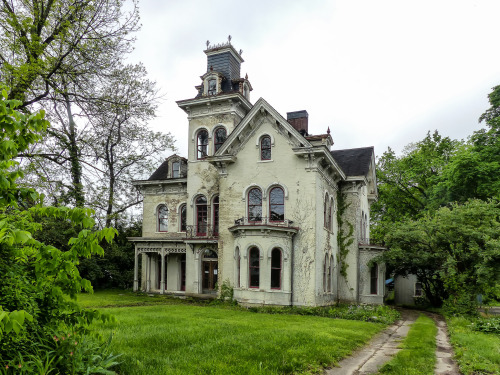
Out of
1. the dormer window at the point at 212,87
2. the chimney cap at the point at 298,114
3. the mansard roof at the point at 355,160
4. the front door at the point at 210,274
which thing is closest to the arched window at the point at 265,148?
the chimney cap at the point at 298,114

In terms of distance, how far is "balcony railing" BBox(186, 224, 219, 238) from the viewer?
25.7 meters

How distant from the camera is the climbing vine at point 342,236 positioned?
26.4 m

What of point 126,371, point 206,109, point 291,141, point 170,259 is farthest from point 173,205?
point 126,371

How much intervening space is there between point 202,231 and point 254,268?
621 cm

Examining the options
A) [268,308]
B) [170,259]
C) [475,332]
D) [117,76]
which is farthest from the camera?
[170,259]

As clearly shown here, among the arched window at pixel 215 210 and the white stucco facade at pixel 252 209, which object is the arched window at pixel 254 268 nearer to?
the white stucco facade at pixel 252 209

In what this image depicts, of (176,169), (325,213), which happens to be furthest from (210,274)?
(176,169)

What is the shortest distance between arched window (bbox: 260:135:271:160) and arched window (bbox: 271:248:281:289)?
16.8 ft

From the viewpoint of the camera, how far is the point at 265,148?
23.3 meters

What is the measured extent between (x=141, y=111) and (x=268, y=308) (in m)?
11.9

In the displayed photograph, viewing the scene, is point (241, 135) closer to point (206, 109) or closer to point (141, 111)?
point (206, 109)

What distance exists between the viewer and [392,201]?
45562 mm

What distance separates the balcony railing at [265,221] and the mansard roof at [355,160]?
7.68 meters

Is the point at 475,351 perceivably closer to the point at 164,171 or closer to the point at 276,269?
the point at 276,269
